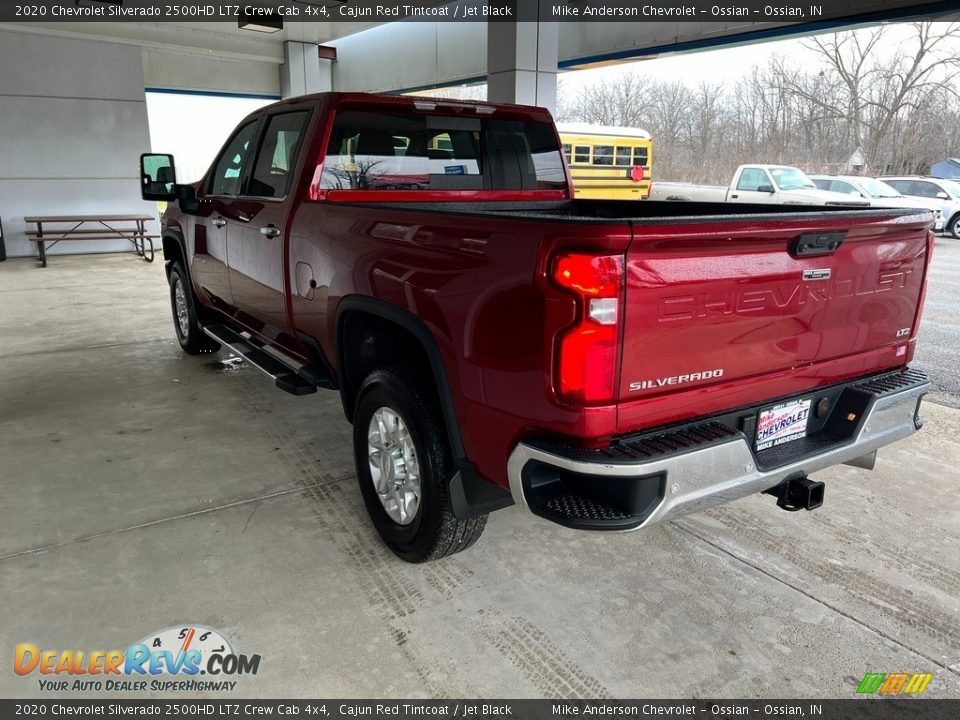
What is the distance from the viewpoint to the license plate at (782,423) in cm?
231

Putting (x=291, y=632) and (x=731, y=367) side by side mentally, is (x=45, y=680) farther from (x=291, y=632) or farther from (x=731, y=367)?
(x=731, y=367)

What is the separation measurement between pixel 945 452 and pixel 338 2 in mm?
11341

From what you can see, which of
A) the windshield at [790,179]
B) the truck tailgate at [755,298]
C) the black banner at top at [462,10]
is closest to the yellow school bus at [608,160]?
the windshield at [790,179]

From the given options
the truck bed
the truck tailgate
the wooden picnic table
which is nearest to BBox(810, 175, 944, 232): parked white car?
the truck bed

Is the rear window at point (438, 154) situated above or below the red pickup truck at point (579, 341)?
above

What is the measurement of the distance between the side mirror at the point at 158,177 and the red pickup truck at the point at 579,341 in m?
1.90

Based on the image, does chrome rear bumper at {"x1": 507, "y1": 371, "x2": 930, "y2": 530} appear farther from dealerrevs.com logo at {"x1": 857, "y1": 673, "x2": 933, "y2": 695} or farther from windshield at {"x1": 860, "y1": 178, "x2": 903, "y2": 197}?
windshield at {"x1": 860, "y1": 178, "x2": 903, "y2": 197}

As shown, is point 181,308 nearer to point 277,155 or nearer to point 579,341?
point 277,155

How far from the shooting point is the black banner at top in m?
7.83

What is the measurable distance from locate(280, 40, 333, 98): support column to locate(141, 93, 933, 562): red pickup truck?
14.5m

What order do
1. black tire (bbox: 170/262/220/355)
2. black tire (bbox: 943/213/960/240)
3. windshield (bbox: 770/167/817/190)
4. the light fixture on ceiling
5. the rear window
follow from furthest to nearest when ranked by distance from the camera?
black tire (bbox: 943/213/960/240) < windshield (bbox: 770/167/817/190) < the light fixture on ceiling < black tire (bbox: 170/262/220/355) < the rear window

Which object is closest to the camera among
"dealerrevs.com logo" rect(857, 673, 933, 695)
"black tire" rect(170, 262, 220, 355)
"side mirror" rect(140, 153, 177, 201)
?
"dealerrevs.com logo" rect(857, 673, 933, 695)

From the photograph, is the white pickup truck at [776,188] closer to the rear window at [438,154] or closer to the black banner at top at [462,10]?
the black banner at top at [462,10]

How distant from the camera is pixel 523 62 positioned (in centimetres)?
875
